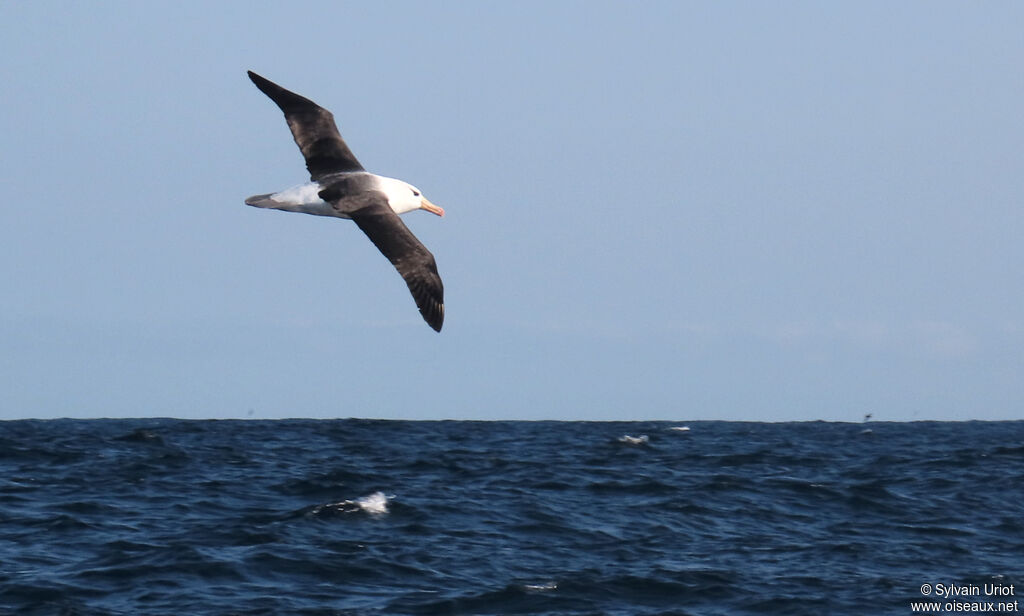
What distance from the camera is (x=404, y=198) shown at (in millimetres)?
13922

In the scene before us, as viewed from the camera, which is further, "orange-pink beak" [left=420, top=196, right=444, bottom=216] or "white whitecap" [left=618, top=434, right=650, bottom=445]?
"white whitecap" [left=618, top=434, right=650, bottom=445]

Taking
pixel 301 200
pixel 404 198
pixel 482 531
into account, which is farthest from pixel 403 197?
pixel 482 531

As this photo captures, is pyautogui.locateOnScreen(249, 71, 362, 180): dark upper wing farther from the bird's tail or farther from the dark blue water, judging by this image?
the dark blue water

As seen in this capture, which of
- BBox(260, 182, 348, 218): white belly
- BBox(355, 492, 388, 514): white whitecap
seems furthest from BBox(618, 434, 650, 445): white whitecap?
BBox(260, 182, 348, 218): white belly

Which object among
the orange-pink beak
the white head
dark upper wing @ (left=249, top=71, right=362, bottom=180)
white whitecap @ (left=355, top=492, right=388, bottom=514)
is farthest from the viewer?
white whitecap @ (left=355, top=492, right=388, bottom=514)

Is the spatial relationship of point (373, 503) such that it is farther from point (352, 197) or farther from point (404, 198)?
point (352, 197)

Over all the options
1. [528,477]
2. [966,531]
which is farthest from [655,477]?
[966,531]

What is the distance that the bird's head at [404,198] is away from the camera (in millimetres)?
13617

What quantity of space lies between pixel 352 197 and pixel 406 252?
1033 mm

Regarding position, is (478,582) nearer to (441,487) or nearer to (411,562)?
(411,562)

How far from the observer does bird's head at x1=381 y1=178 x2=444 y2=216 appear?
13.6 m

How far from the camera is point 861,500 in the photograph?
64.8ft

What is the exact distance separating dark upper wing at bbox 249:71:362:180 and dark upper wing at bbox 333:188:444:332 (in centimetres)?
109

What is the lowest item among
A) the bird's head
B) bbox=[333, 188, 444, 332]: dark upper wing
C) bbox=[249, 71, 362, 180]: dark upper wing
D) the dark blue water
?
the dark blue water
